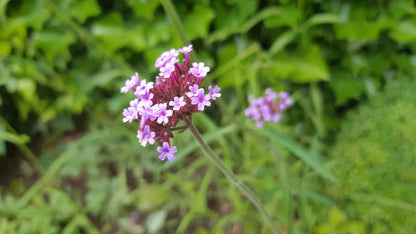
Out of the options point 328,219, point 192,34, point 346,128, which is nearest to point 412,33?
point 346,128

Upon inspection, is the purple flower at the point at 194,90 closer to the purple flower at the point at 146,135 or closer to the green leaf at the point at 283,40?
the purple flower at the point at 146,135

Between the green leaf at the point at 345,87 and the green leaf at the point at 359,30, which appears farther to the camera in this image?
the green leaf at the point at 345,87

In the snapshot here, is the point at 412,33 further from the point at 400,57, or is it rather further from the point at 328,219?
the point at 328,219

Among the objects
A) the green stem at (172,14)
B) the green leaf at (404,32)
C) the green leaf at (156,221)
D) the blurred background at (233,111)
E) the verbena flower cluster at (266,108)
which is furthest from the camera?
the green leaf at (156,221)

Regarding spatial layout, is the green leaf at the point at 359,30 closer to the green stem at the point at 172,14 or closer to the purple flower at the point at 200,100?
the green stem at the point at 172,14

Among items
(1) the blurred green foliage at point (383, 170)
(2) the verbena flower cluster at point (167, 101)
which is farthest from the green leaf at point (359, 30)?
(2) the verbena flower cluster at point (167, 101)

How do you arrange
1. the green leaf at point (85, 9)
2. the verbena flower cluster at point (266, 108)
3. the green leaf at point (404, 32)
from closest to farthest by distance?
the verbena flower cluster at point (266, 108) < the green leaf at point (404, 32) < the green leaf at point (85, 9)

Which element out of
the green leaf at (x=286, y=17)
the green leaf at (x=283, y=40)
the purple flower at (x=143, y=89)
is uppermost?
the green leaf at (x=286, y=17)

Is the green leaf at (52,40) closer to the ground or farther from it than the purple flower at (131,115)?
farther from it
